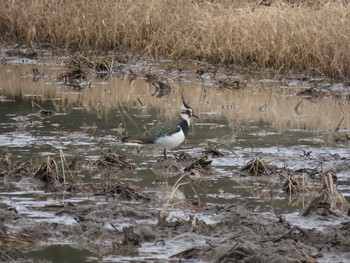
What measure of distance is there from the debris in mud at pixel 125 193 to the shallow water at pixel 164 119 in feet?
0.48

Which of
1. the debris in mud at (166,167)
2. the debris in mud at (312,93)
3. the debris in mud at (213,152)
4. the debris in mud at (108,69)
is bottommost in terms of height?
the debris in mud at (108,69)

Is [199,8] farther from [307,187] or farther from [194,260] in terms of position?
[194,260]

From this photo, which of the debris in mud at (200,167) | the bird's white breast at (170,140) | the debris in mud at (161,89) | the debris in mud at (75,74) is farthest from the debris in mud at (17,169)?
the debris in mud at (75,74)

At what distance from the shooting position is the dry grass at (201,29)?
59.7ft

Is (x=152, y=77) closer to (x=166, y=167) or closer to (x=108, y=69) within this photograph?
(x=108, y=69)

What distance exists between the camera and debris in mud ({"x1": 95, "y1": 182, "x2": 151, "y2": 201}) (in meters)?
9.62

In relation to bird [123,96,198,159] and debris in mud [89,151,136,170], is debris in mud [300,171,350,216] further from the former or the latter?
debris in mud [89,151,136,170]

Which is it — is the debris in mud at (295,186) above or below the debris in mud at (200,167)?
above

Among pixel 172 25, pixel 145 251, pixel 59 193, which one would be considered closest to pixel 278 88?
pixel 172 25

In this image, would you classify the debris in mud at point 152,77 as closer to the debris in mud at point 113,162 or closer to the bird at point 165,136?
the bird at point 165,136

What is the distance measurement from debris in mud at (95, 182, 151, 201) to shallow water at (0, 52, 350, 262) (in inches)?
5.8

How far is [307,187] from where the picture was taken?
10.1 meters

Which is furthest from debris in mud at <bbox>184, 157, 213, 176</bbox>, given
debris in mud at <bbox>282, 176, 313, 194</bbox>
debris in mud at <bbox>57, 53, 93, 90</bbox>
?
debris in mud at <bbox>57, 53, 93, 90</bbox>

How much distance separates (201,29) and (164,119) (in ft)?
17.8
